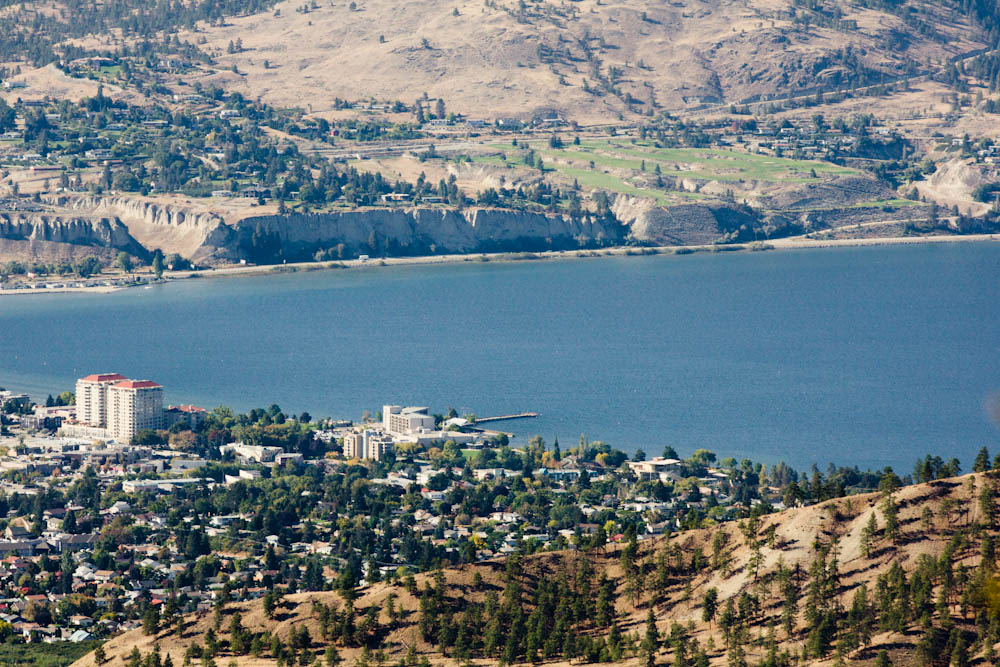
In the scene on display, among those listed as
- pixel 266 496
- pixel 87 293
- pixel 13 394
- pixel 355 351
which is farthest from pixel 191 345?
pixel 266 496

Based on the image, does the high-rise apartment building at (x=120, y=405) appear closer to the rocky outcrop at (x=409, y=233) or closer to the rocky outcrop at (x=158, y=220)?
the rocky outcrop at (x=158, y=220)

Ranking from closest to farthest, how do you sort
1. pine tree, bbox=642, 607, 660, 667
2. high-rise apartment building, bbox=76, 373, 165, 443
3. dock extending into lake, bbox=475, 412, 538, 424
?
pine tree, bbox=642, 607, 660, 667 → high-rise apartment building, bbox=76, 373, 165, 443 → dock extending into lake, bbox=475, 412, 538, 424

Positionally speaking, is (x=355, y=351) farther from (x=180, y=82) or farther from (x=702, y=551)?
(x=180, y=82)

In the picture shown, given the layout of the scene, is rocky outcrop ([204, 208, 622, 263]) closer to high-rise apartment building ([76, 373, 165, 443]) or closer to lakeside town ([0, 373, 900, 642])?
high-rise apartment building ([76, 373, 165, 443])

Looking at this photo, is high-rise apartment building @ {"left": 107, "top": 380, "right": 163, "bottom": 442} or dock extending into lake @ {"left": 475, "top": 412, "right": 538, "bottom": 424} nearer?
high-rise apartment building @ {"left": 107, "top": 380, "right": 163, "bottom": 442}

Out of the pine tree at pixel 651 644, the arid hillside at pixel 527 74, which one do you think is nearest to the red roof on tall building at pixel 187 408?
the pine tree at pixel 651 644

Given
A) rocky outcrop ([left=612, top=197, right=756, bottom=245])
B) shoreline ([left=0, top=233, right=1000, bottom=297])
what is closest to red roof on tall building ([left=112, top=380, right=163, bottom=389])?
shoreline ([left=0, top=233, right=1000, bottom=297])
